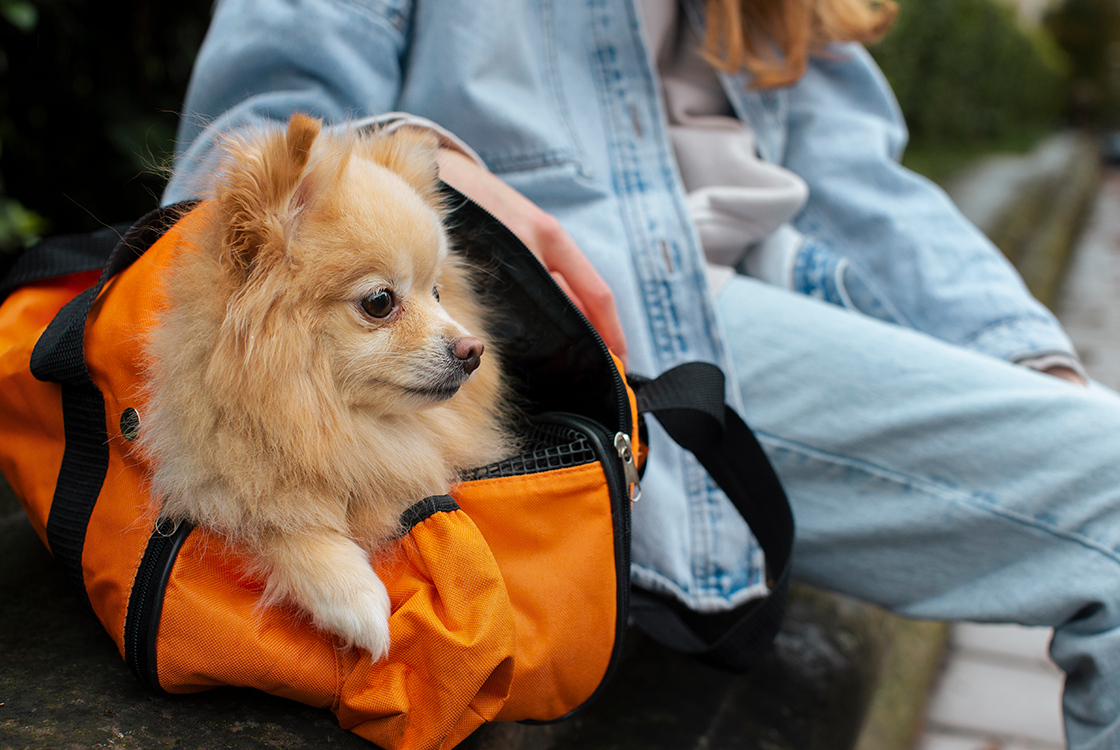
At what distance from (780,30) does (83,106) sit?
74.7 inches

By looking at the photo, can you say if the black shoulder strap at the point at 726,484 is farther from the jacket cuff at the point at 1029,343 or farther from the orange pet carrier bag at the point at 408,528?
the jacket cuff at the point at 1029,343

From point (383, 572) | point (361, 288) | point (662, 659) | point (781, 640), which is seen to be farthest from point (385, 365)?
point (781, 640)

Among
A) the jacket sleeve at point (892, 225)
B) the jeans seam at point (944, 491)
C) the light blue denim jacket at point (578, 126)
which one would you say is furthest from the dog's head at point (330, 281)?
the jacket sleeve at point (892, 225)

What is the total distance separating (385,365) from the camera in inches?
34.0

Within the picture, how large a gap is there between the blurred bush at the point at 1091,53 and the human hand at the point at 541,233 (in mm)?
26954

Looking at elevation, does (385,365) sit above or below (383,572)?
above

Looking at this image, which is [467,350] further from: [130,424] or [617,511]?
[130,424]

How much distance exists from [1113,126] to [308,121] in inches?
1079

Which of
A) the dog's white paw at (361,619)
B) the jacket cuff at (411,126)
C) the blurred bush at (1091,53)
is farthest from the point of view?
the blurred bush at (1091,53)

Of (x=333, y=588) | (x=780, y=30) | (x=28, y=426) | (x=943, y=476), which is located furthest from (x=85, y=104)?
(x=943, y=476)

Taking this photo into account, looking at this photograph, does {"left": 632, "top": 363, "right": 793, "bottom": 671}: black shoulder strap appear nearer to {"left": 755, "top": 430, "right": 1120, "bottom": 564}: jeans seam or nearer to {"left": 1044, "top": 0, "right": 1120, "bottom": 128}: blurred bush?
{"left": 755, "top": 430, "right": 1120, "bottom": 564}: jeans seam

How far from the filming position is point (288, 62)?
120 cm

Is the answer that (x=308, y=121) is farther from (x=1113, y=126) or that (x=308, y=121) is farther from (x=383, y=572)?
(x=1113, y=126)

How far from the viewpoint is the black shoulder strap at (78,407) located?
0.89 metres
